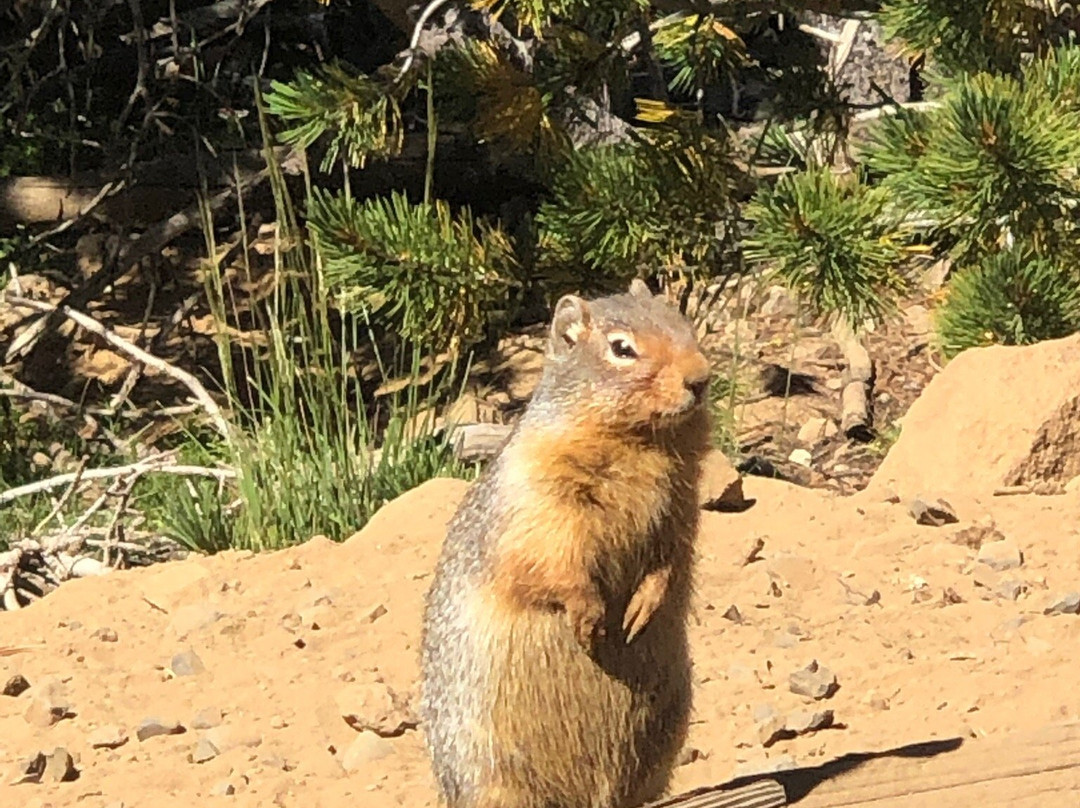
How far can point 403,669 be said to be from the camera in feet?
10.4

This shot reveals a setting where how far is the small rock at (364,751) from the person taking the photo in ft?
9.48

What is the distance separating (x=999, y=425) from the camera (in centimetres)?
384

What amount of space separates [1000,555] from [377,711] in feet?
4.11

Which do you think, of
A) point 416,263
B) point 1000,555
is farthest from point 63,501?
point 1000,555

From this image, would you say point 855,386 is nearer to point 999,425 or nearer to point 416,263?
point 999,425

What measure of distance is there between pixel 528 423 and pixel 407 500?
1.51m

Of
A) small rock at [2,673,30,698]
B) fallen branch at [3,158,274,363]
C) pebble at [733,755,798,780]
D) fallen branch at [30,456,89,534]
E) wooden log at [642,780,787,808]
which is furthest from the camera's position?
fallen branch at [3,158,274,363]

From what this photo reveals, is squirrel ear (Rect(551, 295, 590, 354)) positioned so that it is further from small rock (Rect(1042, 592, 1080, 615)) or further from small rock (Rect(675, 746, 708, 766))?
small rock (Rect(1042, 592, 1080, 615))

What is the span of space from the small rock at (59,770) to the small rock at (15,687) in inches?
13.3

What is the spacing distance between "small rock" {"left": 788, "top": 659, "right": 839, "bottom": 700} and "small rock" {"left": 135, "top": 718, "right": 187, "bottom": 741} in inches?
41.8

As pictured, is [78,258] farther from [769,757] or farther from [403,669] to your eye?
[769,757]

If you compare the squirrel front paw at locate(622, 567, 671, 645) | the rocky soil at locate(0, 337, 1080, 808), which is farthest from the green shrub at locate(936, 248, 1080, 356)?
the squirrel front paw at locate(622, 567, 671, 645)

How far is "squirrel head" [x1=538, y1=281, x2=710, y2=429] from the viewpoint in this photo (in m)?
2.19

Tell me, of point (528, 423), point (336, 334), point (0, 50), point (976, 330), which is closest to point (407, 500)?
point (976, 330)
